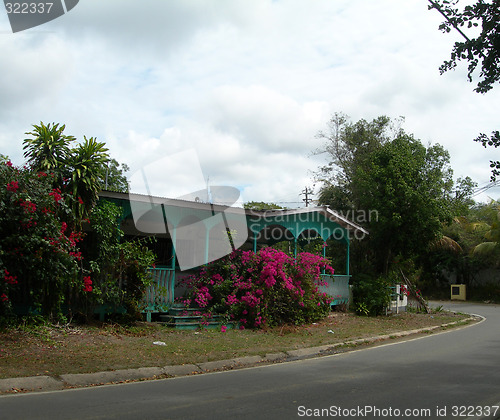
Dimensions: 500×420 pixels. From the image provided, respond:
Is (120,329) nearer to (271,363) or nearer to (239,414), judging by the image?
(271,363)

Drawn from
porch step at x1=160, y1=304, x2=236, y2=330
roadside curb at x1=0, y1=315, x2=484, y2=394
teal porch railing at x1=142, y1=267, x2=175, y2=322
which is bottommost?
roadside curb at x1=0, y1=315, x2=484, y2=394

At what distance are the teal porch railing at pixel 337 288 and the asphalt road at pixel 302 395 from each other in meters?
8.54

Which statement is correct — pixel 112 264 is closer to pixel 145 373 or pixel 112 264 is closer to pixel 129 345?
pixel 129 345

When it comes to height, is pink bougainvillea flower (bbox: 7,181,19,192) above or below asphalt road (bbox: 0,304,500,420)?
above

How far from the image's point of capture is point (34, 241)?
978cm

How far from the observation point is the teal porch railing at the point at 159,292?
44.0 ft

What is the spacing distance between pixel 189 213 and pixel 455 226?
2795 cm

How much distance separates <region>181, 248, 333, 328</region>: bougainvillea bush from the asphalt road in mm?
4117

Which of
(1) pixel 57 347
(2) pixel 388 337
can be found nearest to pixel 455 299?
(2) pixel 388 337

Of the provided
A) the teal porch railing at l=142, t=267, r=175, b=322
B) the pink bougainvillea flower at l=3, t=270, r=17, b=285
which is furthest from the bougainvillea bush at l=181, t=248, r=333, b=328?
the pink bougainvillea flower at l=3, t=270, r=17, b=285

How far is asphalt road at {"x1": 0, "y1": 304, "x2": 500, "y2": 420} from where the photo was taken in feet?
19.9

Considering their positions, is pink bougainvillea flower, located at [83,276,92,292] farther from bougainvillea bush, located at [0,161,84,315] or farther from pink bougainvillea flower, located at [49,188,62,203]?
pink bougainvillea flower, located at [49,188,62,203]

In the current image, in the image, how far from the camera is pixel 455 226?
36.8 meters

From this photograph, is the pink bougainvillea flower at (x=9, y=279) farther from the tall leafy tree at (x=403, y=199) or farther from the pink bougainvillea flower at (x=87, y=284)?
the tall leafy tree at (x=403, y=199)
